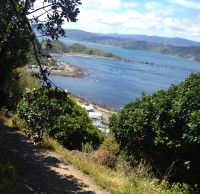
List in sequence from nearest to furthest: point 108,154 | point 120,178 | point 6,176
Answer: point 6,176 → point 120,178 → point 108,154

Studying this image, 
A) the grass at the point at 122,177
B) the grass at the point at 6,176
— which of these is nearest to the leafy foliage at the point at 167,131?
the grass at the point at 122,177

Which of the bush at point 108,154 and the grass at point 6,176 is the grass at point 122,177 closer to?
the grass at point 6,176

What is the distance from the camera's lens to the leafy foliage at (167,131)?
30.5 ft

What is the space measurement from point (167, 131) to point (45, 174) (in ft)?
12.0

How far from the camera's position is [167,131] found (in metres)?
9.98

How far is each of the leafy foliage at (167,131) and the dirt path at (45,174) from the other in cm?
236

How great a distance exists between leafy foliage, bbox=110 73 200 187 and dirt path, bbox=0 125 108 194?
7.73 feet

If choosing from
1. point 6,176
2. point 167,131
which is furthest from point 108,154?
point 6,176

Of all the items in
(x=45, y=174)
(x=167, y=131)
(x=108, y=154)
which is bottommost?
(x=108, y=154)

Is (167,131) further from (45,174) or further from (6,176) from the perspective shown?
(6,176)

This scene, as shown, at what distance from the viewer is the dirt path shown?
295 inches

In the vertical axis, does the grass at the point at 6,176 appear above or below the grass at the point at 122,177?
above

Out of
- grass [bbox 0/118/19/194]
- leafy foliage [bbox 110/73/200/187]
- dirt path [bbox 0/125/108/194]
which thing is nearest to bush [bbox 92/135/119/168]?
leafy foliage [bbox 110/73/200/187]

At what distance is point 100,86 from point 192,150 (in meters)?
84.6
